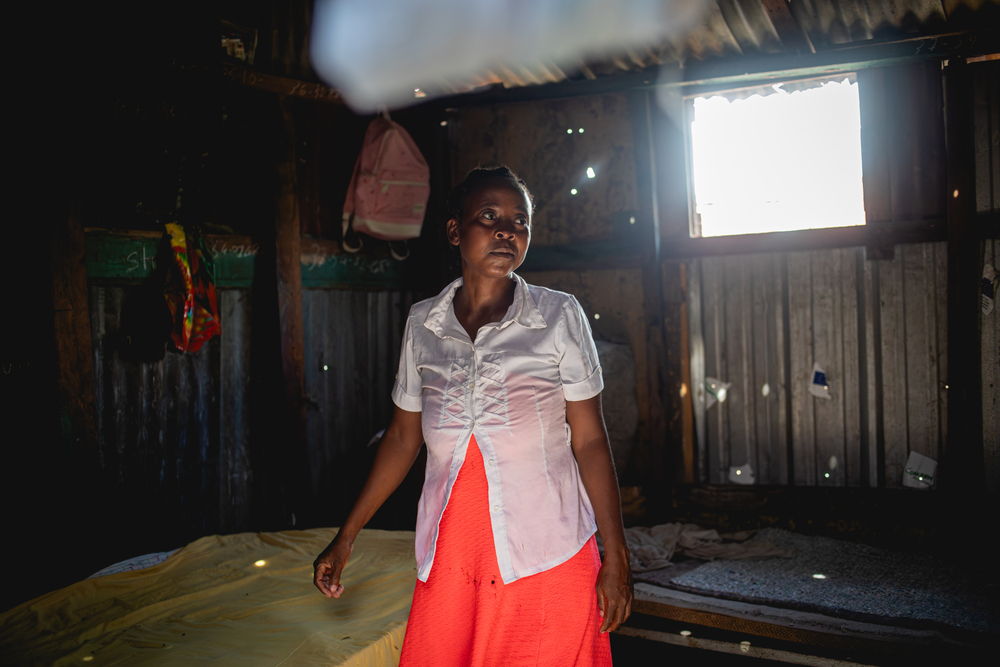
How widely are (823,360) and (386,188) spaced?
3.47 m

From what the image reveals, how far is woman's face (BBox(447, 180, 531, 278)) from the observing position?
2.36 meters

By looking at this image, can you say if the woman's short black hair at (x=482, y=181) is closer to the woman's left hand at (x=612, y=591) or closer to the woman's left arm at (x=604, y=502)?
the woman's left arm at (x=604, y=502)

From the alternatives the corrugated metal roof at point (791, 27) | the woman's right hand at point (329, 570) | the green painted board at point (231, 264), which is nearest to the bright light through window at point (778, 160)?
the corrugated metal roof at point (791, 27)

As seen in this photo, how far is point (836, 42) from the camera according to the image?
196 inches

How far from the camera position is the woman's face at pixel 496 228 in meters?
2.36

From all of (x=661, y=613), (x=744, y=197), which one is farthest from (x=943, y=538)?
(x=744, y=197)

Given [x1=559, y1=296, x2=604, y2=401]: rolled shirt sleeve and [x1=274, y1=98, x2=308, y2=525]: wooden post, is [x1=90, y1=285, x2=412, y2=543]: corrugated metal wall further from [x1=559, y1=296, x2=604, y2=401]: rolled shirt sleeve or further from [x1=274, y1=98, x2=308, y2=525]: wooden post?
[x1=559, y1=296, x2=604, y2=401]: rolled shirt sleeve

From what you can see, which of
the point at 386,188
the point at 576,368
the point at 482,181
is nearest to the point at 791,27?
the point at 386,188

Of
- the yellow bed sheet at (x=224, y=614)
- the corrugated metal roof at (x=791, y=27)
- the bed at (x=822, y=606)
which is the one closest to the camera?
the yellow bed sheet at (x=224, y=614)

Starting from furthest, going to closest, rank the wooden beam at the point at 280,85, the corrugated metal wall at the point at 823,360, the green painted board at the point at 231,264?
the corrugated metal wall at the point at 823,360 < the wooden beam at the point at 280,85 < the green painted board at the point at 231,264

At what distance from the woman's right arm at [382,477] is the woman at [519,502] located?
26 cm

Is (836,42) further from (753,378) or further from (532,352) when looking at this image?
(532,352)

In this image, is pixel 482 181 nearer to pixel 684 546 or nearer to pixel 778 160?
pixel 684 546

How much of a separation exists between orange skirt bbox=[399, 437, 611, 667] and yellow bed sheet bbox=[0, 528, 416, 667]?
82 cm
